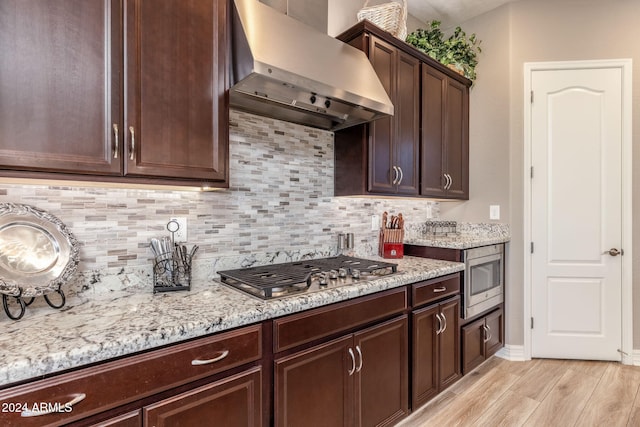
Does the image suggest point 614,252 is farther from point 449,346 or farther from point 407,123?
point 407,123

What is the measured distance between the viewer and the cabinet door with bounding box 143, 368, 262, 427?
1.00 m

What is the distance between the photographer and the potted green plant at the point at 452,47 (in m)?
2.69

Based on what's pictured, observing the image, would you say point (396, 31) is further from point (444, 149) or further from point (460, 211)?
point (460, 211)

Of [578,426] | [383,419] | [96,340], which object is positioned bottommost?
[578,426]

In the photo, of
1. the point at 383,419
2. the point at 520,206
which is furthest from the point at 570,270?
the point at 383,419

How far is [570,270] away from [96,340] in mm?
3251

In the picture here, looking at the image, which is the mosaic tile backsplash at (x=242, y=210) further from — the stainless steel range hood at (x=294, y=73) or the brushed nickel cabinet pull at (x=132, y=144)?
the brushed nickel cabinet pull at (x=132, y=144)

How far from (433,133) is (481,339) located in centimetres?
162

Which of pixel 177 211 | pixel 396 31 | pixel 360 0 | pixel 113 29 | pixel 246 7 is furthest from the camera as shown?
pixel 360 0

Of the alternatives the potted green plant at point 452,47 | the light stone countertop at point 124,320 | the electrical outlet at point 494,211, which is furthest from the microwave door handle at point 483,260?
the potted green plant at point 452,47

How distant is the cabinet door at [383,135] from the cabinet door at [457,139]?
74cm

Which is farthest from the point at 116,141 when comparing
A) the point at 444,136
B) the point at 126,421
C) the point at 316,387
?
the point at 444,136

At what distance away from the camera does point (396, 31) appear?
224 cm

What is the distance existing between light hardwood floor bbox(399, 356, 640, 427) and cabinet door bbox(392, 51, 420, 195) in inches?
56.2
